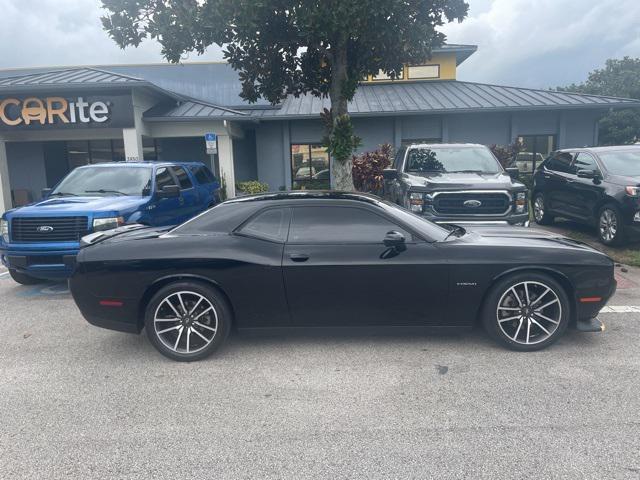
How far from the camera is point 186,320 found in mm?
4414

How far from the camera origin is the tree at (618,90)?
3041 cm

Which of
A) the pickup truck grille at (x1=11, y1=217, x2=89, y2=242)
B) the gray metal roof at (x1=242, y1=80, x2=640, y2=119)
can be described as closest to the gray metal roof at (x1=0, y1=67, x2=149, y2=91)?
the gray metal roof at (x1=242, y1=80, x2=640, y2=119)

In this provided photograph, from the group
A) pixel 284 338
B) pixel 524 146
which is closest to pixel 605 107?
pixel 524 146

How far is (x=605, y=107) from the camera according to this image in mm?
17578

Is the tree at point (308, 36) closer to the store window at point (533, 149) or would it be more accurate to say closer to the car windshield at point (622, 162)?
the car windshield at point (622, 162)

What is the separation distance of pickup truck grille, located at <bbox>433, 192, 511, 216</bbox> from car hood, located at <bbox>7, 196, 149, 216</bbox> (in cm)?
469

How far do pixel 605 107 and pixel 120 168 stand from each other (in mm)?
16738

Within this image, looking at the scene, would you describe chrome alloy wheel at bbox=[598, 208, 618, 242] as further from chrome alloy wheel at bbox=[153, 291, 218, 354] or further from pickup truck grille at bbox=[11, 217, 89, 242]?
pickup truck grille at bbox=[11, 217, 89, 242]

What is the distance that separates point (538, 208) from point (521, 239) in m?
7.37

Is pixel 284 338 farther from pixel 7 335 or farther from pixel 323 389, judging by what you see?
pixel 7 335

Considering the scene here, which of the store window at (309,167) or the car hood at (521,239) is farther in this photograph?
the store window at (309,167)

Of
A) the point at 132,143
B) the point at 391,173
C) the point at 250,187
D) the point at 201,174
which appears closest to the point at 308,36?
the point at 391,173

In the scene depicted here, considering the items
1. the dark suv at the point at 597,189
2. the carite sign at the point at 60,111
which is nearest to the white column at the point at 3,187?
the carite sign at the point at 60,111

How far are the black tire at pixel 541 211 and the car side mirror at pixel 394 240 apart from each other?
25.9 feet
